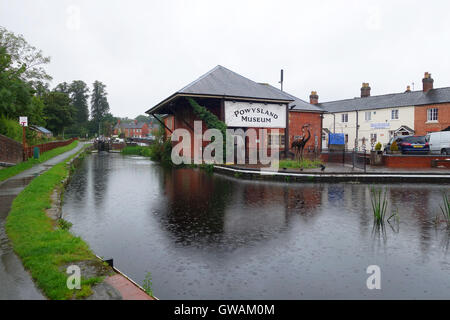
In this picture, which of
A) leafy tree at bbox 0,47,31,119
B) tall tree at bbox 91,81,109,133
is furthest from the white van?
tall tree at bbox 91,81,109,133

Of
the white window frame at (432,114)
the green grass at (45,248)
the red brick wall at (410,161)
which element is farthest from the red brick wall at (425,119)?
the green grass at (45,248)

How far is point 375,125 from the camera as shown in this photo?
134 feet

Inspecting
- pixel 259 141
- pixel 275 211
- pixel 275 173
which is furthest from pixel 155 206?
pixel 259 141

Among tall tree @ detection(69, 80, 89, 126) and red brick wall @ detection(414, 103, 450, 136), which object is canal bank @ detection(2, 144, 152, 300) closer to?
red brick wall @ detection(414, 103, 450, 136)

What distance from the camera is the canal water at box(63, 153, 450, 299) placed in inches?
172

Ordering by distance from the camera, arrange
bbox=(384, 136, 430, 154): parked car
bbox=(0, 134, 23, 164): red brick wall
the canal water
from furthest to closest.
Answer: bbox=(384, 136, 430, 154): parked car → bbox=(0, 134, 23, 164): red brick wall → the canal water

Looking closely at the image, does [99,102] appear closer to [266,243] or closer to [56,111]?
[56,111]

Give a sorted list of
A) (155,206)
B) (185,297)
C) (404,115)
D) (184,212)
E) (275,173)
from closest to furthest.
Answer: (185,297), (184,212), (155,206), (275,173), (404,115)

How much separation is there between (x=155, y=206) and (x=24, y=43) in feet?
106

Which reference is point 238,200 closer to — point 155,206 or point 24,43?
point 155,206

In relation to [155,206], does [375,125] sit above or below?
above

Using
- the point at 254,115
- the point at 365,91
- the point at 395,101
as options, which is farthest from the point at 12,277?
the point at 365,91

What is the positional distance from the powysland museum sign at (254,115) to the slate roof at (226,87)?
0.60m
